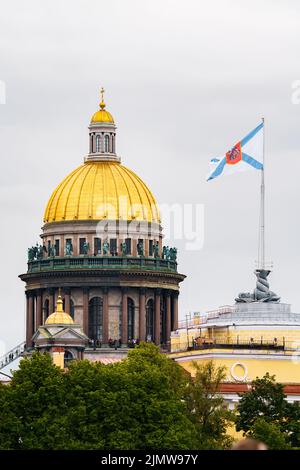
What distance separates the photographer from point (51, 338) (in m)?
187

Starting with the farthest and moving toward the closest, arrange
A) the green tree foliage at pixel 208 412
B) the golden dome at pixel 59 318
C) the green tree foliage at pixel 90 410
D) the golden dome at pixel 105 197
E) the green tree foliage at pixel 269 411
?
the golden dome at pixel 105 197
the golden dome at pixel 59 318
the green tree foliage at pixel 269 411
the green tree foliage at pixel 208 412
the green tree foliage at pixel 90 410

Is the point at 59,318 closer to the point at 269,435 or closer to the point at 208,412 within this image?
the point at 208,412

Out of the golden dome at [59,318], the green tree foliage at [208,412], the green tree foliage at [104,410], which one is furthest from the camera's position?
the golden dome at [59,318]

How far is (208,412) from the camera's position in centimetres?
13738

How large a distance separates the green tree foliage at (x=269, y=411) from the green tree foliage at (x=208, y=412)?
3.27 feet

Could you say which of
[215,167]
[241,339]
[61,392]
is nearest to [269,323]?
[241,339]

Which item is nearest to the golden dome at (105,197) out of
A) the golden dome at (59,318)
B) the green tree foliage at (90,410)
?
the golden dome at (59,318)

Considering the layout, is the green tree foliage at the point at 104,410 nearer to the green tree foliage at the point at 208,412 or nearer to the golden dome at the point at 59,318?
the green tree foliage at the point at 208,412

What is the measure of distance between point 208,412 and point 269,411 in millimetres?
3289

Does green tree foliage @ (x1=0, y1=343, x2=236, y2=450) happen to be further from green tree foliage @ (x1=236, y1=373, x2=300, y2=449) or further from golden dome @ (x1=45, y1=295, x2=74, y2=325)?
golden dome @ (x1=45, y1=295, x2=74, y2=325)

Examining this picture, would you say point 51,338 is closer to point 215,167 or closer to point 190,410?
point 215,167

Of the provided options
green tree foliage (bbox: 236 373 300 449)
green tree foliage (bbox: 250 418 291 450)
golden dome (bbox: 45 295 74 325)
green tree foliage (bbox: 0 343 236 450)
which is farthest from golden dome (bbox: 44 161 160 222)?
green tree foliage (bbox: 250 418 291 450)

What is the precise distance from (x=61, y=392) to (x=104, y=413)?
2.60 m

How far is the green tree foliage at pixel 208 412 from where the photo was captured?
133 meters
